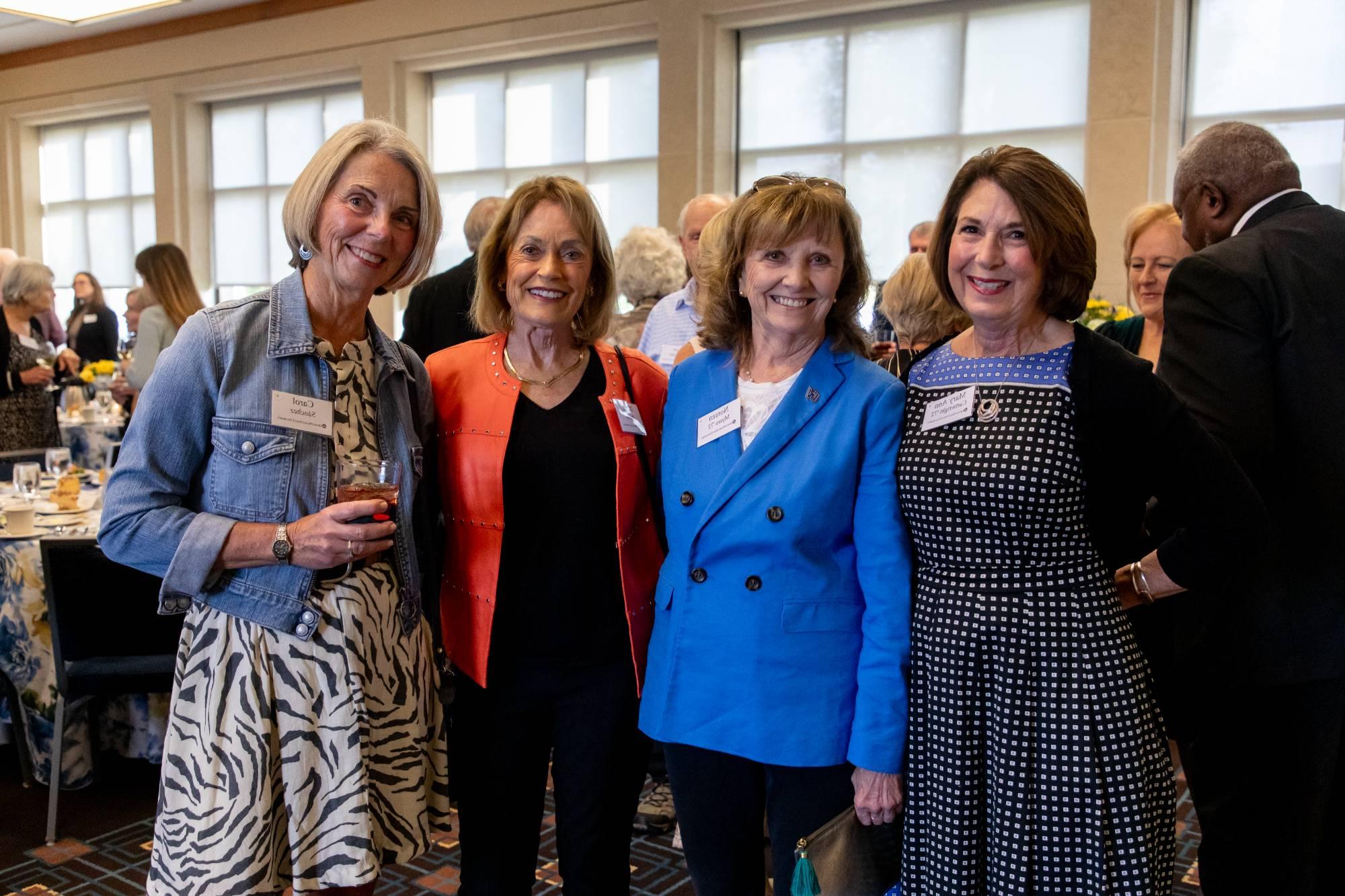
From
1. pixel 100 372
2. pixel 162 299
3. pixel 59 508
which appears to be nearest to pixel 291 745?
pixel 59 508

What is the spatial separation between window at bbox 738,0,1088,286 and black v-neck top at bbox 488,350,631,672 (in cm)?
647

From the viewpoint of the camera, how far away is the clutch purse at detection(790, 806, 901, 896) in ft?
5.52

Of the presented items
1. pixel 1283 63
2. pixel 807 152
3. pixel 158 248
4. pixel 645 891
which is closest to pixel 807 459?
pixel 645 891

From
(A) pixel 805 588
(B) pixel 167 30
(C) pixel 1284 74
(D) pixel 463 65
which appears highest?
(B) pixel 167 30

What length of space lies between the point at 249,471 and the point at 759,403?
2.68ft

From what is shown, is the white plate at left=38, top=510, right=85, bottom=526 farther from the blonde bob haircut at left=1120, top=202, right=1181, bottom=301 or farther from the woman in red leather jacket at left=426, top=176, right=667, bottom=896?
the blonde bob haircut at left=1120, top=202, right=1181, bottom=301

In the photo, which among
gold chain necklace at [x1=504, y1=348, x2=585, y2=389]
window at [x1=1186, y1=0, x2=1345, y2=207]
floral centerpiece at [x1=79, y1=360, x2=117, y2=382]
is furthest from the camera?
floral centerpiece at [x1=79, y1=360, x2=117, y2=382]

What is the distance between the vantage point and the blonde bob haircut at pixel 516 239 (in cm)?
203

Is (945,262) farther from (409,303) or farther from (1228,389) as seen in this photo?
(409,303)

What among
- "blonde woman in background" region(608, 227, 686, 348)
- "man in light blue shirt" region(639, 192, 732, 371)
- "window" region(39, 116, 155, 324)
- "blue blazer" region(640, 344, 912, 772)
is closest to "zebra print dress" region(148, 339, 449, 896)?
"blue blazer" region(640, 344, 912, 772)

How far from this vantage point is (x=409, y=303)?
15.1ft

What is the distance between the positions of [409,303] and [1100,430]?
349cm

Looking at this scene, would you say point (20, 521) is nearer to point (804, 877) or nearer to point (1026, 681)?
point (804, 877)

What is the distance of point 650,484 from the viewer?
2033mm
